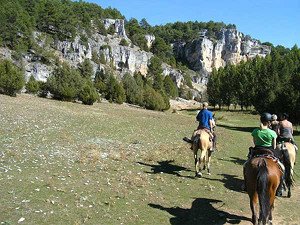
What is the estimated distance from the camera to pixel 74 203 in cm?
1308

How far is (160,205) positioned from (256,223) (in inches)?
149

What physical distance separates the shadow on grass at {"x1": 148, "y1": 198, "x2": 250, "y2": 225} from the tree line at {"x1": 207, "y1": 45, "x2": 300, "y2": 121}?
44270mm

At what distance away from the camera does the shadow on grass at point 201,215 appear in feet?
42.6

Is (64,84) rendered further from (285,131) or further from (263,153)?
(263,153)

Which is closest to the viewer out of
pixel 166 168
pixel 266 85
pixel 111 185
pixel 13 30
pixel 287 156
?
pixel 111 185

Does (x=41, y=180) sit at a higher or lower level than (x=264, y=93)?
lower

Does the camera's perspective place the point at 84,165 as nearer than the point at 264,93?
Yes

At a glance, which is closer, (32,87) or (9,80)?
(9,80)

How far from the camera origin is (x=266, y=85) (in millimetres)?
72875

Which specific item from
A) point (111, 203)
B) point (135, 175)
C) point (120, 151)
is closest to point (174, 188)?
point (135, 175)

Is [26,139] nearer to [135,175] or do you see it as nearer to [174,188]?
[135,175]

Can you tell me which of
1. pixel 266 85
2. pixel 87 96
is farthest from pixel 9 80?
pixel 266 85

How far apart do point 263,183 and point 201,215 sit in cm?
324

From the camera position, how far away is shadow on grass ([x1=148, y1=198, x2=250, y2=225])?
511 inches
